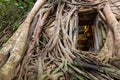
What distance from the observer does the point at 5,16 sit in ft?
19.0

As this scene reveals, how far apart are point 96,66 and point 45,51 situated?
2.73ft

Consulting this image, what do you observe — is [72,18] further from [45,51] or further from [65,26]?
[45,51]

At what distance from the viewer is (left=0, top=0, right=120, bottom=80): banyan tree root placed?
9.84ft

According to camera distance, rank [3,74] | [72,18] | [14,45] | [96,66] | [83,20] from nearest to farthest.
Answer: [3,74] < [96,66] < [14,45] < [72,18] < [83,20]

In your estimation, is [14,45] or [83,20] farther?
[83,20]

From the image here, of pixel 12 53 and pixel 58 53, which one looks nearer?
pixel 12 53

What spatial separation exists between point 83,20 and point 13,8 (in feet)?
6.59

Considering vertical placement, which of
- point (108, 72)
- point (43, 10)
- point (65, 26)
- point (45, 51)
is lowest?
point (108, 72)

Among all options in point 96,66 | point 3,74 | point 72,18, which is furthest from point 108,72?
point 72,18

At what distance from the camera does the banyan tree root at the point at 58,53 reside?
300cm

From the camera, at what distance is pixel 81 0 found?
16.2ft

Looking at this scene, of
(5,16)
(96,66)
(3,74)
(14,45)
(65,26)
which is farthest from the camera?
(5,16)

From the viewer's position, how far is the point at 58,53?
11.4 feet

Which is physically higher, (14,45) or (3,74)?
(14,45)
